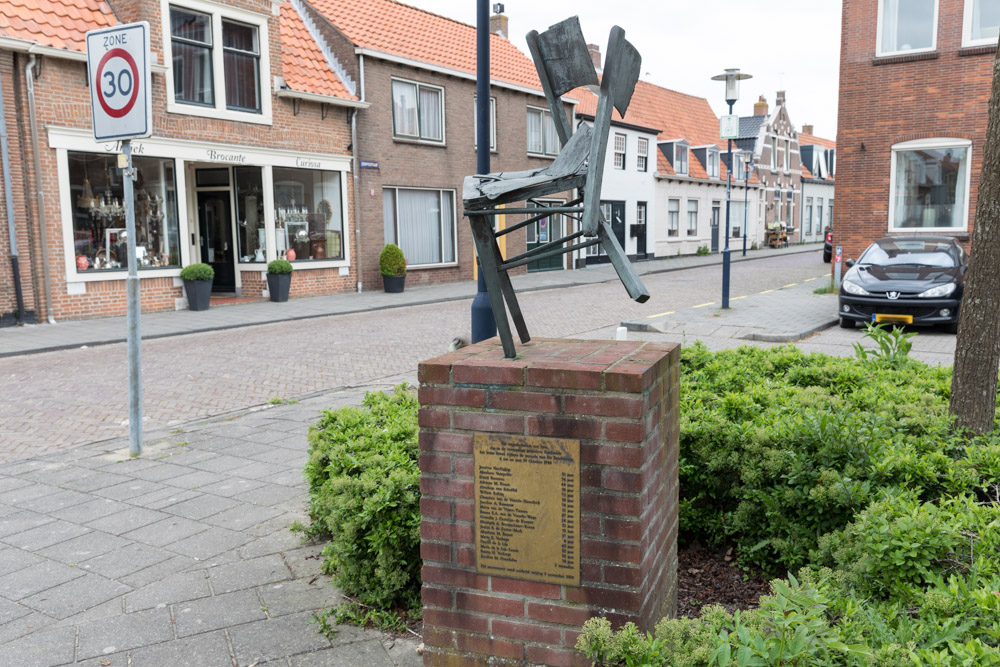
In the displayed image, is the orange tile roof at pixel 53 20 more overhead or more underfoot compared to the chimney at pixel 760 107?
more underfoot

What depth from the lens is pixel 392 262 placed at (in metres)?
20.4

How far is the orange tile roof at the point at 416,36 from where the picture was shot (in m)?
21.0

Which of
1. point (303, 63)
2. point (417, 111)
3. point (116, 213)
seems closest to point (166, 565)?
point (116, 213)

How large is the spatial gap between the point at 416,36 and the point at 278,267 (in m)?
9.35

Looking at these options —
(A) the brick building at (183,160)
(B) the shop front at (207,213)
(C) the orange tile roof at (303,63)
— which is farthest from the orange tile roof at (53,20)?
(C) the orange tile roof at (303,63)

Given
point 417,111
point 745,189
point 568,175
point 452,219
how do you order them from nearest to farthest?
point 568,175 → point 417,111 → point 452,219 → point 745,189

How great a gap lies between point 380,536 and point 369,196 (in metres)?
18.1

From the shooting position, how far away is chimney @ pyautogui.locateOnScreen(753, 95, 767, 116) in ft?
154

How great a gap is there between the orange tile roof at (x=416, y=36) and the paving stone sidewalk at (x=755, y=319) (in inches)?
440

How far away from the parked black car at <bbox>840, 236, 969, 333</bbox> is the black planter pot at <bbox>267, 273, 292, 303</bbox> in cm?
1178

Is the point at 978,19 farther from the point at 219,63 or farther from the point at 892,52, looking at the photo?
the point at 219,63

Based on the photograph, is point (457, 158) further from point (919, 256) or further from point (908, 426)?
point (908, 426)

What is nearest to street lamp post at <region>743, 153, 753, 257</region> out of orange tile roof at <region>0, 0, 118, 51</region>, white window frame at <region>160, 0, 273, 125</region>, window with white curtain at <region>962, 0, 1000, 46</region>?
window with white curtain at <region>962, 0, 1000, 46</region>

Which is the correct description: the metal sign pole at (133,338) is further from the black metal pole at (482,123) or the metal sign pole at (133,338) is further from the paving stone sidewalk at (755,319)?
the paving stone sidewalk at (755,319)
